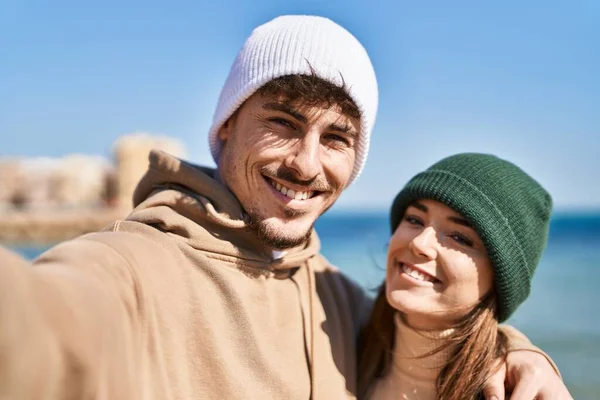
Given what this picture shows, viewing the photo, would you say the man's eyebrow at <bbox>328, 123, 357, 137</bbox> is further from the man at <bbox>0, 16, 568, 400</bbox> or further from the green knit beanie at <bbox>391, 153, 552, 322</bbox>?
the green knit beanie at <bbox>391, 153, 552, 322</bbox>

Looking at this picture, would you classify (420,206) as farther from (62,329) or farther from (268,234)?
(62,329)

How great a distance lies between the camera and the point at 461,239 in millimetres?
2523

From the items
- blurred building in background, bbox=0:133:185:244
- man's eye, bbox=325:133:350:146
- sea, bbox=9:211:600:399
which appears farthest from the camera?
blurred building in background, bbox=0:133:185:244

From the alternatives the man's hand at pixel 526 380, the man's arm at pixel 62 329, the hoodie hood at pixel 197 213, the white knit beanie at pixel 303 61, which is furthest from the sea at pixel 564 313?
the man's arm at pixel 62 329

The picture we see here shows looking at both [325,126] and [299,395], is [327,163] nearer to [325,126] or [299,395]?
[325,126]

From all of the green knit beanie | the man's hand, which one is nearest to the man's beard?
the green knit beanie

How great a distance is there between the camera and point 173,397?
6.23 ft

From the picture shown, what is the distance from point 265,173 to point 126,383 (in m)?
1.14

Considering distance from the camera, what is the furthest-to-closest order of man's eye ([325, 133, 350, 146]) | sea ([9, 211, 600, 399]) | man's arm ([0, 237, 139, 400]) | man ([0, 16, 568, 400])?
sea ([9, 211, 600, 399]) < man's eye ([325, 133, 350, 146]) < man ([0, 16, 568, 400]) < man's arm ([0, 237, 139, 400])

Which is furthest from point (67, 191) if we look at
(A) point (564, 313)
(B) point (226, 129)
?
(B) point (226, 129)

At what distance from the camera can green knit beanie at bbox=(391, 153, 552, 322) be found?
7.98 feet

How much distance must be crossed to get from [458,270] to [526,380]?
0.49 meters

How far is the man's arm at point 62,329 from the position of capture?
1014 mm

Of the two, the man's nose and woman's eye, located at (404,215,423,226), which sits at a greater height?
the man's nose
